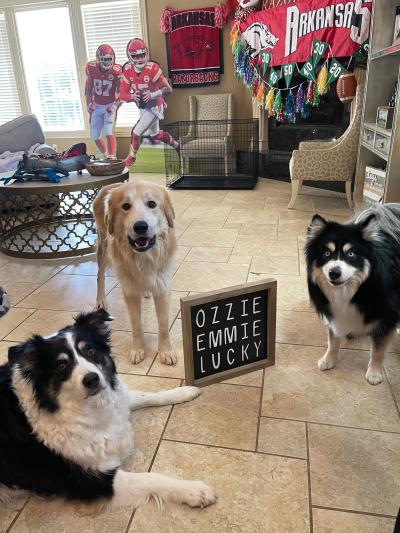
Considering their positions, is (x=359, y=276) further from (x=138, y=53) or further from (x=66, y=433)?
(x=138, y=53)

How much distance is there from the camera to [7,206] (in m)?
3.52

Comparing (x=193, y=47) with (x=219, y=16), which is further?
(x=193, y=47)

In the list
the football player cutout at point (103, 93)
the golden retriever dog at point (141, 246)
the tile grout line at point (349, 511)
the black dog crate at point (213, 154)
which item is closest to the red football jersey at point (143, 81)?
the football player cutout at point (103, 93)

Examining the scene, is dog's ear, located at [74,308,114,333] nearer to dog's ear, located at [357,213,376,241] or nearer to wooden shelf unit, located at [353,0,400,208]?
dog's ear, located at [357,213,376,241]

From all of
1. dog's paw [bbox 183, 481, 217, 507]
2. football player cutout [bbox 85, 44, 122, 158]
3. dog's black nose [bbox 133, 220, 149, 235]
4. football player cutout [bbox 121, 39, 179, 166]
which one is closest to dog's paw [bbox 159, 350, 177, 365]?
dog's black nose [bbox 133, 220, 149, 235]

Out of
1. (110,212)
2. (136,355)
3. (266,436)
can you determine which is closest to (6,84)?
(110,212)

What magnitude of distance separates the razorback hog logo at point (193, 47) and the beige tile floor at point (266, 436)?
5.32 metres

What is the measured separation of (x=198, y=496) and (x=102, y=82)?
7.31 m

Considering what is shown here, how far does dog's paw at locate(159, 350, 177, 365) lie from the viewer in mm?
1981

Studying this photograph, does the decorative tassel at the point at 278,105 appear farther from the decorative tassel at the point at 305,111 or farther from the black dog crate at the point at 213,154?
the black dog crate at the point at 213,154

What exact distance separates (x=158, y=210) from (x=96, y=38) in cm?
694

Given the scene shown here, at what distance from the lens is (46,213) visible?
3.60 m

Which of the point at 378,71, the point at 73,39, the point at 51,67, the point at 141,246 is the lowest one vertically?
the point at 141,246

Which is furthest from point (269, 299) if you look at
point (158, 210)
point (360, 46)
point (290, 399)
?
point (360, 46)
